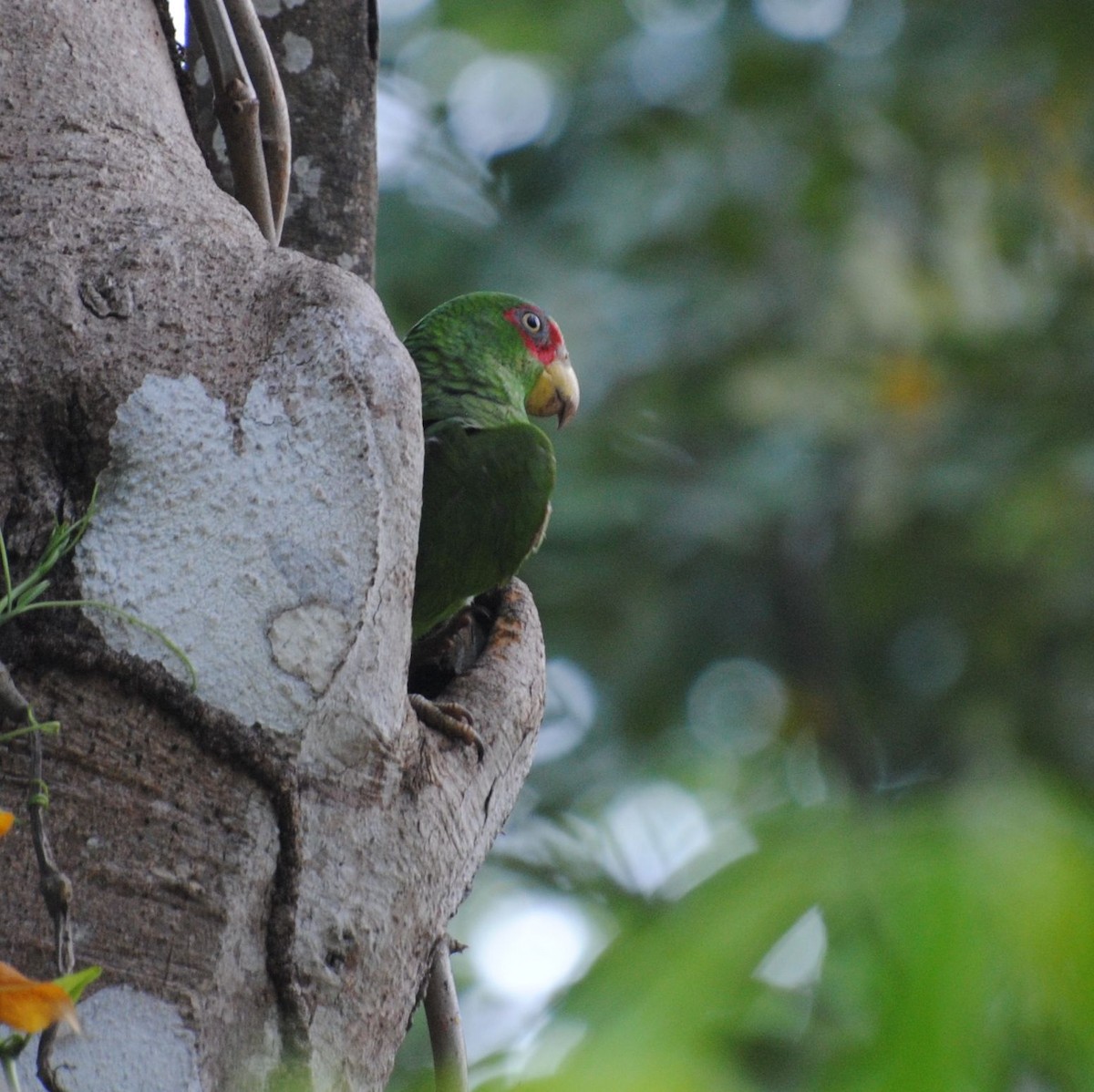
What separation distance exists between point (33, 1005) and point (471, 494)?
4.67ft

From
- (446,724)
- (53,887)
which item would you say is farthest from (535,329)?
(53,887)

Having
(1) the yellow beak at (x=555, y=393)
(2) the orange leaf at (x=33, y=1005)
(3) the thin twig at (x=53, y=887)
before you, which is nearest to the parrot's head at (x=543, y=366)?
(1) the yellow beak at (x=555, y=393)

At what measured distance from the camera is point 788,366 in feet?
18.4

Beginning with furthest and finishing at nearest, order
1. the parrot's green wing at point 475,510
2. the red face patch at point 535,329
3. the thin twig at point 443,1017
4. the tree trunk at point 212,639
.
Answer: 1. the red face patch at point 535,329
2. the parrot's green wing at point 475,510
3. the thin twig at point 443,1017
4. the tree trunk at point 212,639

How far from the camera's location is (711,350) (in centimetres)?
664

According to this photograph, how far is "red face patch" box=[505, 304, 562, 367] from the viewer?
9.11 feet

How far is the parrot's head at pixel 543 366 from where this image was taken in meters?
2.78

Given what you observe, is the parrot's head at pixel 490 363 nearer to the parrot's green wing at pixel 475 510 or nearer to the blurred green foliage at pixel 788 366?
the parrot's green wing at pixel 475 510

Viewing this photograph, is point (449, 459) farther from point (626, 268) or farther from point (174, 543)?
point (626, 268)

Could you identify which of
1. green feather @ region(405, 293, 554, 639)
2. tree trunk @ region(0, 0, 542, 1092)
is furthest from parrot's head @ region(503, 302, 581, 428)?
tree trunk @ region(0, 0, 542, 1092)

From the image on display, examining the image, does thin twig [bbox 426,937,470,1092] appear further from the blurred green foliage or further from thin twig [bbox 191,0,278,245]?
the blurred green foliage

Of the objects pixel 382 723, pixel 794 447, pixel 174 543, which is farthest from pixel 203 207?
pixel 794 447

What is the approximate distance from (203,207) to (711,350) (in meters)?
5.28

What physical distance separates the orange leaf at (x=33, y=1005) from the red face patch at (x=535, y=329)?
202 cm
